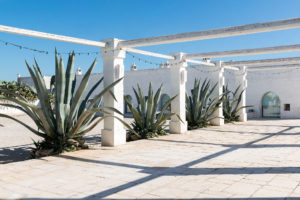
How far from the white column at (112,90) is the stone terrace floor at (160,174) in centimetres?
40

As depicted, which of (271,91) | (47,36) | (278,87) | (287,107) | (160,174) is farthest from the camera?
(271,91)

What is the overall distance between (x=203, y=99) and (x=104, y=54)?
428 centimetres

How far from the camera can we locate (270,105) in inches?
602

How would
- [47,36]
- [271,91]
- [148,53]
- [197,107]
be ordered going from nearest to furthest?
[47,36]
[148,53]
[197,107]
[271,91]

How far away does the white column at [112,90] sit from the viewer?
243 inches

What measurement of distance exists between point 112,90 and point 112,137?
1013mm

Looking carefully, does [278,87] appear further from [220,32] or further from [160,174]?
[160,174]

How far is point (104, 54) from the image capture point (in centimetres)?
630

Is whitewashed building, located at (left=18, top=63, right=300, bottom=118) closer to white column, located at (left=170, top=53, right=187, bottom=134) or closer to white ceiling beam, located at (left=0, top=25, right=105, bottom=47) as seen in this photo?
white column, located at (left=170, top=53, right=187, bottom=134)

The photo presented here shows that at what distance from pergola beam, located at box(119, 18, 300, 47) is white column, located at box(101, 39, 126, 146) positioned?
26cm

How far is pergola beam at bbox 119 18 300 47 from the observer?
527 cm

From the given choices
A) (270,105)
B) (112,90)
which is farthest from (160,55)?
(270,105)

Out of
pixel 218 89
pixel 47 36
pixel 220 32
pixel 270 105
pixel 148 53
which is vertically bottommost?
pixel 270 105

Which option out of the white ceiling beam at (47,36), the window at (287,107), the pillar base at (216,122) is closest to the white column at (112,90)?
the white ceiling beam at (47,36)
